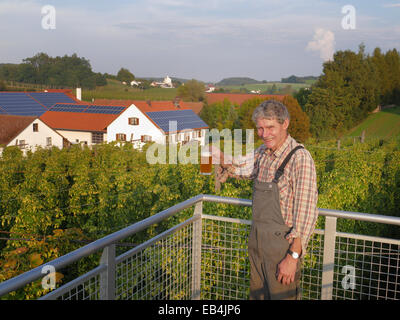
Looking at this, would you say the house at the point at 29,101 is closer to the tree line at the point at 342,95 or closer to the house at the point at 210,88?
the tree line at the point at 342,95

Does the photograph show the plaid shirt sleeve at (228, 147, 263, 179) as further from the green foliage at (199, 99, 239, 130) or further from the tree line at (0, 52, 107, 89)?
the tree line at (0, 52, 107, 89)

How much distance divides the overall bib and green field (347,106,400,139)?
4168cm

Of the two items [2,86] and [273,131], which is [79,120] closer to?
[2,86]

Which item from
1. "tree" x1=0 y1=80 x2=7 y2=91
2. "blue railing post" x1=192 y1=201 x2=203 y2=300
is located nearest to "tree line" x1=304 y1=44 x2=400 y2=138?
"blue railing post" x1=192 y1=201 x2=203 y2=300

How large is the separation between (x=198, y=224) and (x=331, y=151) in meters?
15.5

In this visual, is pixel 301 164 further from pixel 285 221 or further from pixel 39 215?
pixel 39 215

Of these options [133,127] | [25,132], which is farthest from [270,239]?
[133,127]

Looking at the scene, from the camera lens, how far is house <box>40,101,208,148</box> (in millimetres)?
40156

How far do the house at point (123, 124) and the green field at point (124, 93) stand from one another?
25988mm

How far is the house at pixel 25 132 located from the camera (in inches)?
1346

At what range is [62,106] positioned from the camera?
4631cm

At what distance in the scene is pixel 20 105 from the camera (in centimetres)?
4994
